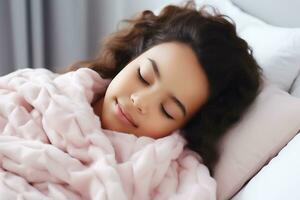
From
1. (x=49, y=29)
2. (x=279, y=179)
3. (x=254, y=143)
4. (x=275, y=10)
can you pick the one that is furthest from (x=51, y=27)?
(x=279, y=179)

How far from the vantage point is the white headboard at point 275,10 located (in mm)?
1331

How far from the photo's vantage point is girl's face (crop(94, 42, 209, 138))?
1.03 m

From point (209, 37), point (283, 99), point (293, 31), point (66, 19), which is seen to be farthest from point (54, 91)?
point (66, 19)

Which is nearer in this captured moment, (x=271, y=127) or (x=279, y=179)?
(x=279, y=179)

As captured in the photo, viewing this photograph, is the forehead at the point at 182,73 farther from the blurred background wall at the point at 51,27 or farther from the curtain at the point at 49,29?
the curtain at the point at 49,29

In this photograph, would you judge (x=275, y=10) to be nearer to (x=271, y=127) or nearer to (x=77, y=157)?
(x=271, y=127)

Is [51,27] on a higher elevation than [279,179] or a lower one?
lower

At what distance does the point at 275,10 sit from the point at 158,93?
57cm

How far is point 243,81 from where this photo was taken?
1.12 m

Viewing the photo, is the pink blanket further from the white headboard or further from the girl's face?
the white headboard

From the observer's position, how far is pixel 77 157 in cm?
96

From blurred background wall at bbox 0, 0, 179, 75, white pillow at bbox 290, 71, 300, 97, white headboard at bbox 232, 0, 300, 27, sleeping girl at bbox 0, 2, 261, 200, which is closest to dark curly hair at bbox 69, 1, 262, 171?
sleeping girl at bbox 0, 2, 261, 200

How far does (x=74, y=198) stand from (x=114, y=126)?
0.22 m

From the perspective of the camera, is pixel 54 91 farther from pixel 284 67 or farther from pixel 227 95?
pixel 284 67
